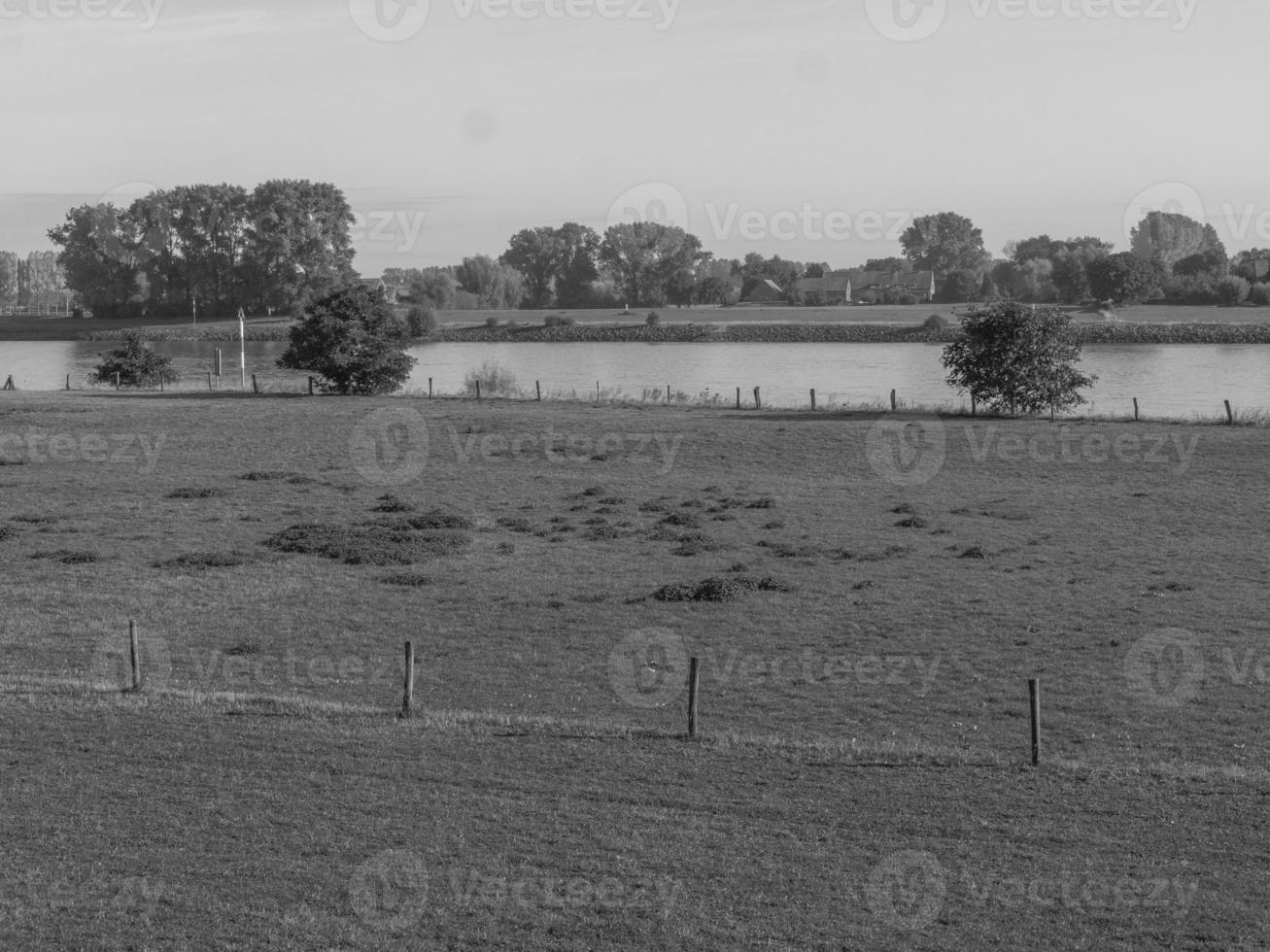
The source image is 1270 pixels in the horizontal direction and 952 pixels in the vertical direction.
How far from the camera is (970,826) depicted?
51.6 feet

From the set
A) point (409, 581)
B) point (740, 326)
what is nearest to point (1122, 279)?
point (740, 326)

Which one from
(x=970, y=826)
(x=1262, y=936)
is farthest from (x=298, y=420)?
(x=1262, y=936)

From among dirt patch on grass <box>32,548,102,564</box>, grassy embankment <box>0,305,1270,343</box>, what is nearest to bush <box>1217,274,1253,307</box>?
grassy embankment <box>0,305,1270,343</box>

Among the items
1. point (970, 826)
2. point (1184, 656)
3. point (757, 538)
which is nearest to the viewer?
point (970, 826)

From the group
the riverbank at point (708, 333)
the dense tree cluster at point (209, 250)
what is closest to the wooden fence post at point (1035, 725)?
the riverbank at point (708, 333)

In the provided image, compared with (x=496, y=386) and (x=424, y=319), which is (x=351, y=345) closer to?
(x=496, y=386)

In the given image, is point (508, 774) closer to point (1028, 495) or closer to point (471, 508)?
point (471, 508)

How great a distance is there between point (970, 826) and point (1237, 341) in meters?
122

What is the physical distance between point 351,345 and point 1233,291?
13132 centimetres

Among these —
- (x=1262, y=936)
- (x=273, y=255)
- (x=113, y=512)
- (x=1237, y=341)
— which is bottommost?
(x=1262, y=936)

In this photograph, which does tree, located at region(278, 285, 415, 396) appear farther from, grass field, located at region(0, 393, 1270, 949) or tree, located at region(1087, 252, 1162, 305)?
tree, located at region(1087, 252, 1162, 305)

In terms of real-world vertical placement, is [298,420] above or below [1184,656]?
above

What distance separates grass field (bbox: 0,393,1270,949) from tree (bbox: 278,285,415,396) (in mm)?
25656

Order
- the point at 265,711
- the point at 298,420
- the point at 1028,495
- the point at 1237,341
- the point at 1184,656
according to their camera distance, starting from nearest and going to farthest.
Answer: the point at 265,711 < the point at 1184,656 < the point at 1028,495 < the point at 298,420 < the point at 1237,341
